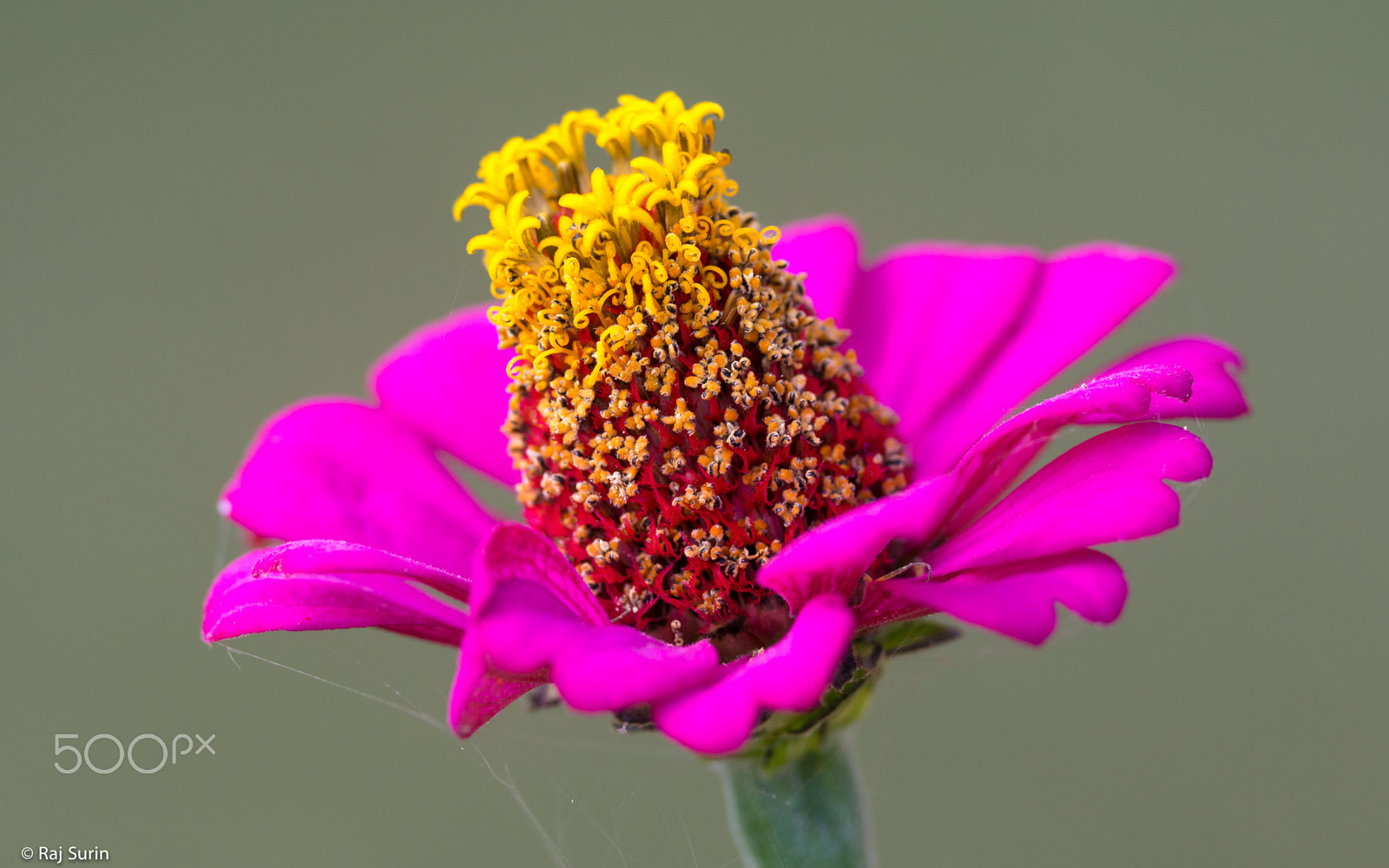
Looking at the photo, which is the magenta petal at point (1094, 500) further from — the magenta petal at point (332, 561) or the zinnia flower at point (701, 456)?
the magenta petal at point (332, 561)

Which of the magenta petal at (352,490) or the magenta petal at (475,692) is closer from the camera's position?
the magenta petal at (475,692)

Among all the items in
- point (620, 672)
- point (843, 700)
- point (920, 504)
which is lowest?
point (843, 700)

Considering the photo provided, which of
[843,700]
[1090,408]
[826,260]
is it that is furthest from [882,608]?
[826,260]

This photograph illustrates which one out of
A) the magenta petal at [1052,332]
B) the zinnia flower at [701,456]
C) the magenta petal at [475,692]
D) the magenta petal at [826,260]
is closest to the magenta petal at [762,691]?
the zinnia flower at [701,456]

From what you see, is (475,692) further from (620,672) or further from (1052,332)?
(1052,332)

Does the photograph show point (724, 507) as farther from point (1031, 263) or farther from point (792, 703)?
point (1031, 263)
